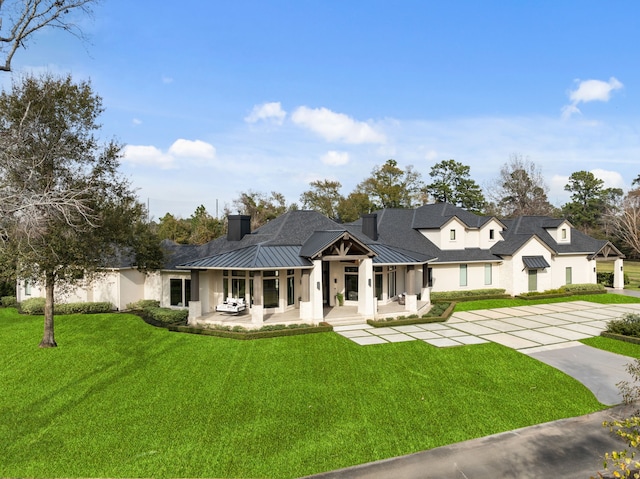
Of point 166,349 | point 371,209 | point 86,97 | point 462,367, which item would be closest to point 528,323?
point 462,367

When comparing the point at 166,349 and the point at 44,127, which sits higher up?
the point at 44,127

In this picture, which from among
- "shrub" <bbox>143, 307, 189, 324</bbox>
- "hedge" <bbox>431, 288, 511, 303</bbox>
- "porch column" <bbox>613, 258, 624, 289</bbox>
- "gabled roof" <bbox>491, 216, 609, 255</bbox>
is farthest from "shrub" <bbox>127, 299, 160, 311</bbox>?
"porch column" <bbox>613, 258, 624, 289</bbox>

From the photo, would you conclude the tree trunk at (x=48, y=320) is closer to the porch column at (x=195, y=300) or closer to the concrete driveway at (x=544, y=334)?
the porch column at (x=195, y=300)

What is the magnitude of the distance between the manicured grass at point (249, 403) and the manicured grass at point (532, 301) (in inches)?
439

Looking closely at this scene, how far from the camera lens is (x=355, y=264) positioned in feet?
76.8

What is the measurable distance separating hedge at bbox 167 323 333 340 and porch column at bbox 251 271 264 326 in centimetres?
68

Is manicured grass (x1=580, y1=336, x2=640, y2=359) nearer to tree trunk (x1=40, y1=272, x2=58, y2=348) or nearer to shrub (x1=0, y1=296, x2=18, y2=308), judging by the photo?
tree trunk (x1=40, y1=272, x2=58, y2=348)

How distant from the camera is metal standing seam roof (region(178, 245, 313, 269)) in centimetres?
1906

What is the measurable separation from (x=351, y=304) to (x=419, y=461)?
16136 millimetres

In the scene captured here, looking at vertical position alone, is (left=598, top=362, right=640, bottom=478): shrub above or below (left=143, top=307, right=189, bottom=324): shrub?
above

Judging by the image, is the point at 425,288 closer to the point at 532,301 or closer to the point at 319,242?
the point at 532,301

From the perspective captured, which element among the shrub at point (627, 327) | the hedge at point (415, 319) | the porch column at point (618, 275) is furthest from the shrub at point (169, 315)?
the porch column at point (618, 275)

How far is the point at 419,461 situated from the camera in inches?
307

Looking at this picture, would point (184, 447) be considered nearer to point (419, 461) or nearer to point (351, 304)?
point (419, 461)
